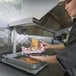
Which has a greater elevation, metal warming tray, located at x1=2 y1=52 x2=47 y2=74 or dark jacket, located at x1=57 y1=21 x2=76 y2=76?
dark jacket, located at x1=57 y1=21 x2=76 y2=76

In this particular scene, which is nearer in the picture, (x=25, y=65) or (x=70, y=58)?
(x=70, y=58)

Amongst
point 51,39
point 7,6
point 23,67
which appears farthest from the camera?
point 51,39

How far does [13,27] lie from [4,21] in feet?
0.43

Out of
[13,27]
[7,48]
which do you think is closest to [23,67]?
[7,48]

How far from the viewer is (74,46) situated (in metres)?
0.80

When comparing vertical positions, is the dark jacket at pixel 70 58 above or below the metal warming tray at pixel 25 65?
above

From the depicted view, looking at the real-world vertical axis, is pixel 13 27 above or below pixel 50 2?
below

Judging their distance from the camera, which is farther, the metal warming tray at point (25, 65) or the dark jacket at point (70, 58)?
the metal warming tray at point (25, 65)

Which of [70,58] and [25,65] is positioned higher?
[70,58]

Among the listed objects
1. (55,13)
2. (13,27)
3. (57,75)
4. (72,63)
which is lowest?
(57,75)

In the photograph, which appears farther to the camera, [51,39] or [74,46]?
[51,39]

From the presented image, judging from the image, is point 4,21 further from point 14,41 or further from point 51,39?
point 51,39

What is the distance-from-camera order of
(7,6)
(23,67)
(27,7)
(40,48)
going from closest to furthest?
(23,67) < (40,48) < (7,6) < (27,7)

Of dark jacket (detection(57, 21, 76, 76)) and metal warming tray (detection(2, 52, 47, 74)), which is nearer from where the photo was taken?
dark jacket (detection(57, 21, 76, 76))
